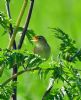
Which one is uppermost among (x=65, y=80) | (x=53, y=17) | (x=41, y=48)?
(x=65, y=80)

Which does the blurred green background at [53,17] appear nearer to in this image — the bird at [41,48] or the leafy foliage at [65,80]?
the bird at [41,48]

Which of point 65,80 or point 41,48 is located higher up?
point 65,80

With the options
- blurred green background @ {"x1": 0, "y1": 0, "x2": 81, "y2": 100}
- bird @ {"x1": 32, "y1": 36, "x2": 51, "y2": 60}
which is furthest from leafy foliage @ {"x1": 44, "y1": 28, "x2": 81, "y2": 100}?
blurred green background @ {"x1": 0, "y1": 0, "x2": 81, "y2": 100}

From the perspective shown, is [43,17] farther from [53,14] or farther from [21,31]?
[21,31]

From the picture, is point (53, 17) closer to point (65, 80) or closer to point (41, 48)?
point (41, 48)

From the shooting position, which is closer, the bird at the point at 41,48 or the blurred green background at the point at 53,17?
the bird at the point at 41,48

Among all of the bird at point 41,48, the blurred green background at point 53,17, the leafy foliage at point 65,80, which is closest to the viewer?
the leafy foliage at point 65,80

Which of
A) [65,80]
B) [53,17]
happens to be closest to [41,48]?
[65,80]

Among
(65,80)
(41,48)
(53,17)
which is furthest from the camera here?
(53,17)

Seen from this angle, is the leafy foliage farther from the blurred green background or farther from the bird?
the blurred green background

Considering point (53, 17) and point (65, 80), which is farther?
point (53, 17)

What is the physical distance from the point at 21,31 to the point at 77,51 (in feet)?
0.99

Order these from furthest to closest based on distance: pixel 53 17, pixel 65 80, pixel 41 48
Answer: pixel 53 17 < pixel 41 48 < pixel 65 80

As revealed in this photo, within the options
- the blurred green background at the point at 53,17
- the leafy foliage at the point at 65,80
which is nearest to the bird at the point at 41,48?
the leafy foliage at the point at 65,80
